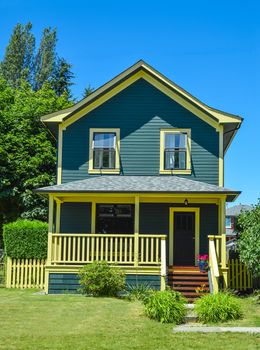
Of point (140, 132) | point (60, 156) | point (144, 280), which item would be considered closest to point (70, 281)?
point (144, 280)

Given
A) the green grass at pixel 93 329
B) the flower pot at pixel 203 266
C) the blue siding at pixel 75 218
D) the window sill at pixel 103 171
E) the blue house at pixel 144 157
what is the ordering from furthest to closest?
1. the window sill at pixel 103 171
2. the blue siding at pixel 75 218
3. the blue house at pixel 144 157
4. the flower pot at pixel 203 266
5. the green grass at pixel 93 329

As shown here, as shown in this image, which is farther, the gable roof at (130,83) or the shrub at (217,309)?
the gable roof at (130,83)

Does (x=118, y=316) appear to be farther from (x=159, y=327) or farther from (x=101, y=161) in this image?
(x=101, y=161)

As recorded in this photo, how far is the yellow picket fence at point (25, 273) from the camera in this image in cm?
1894

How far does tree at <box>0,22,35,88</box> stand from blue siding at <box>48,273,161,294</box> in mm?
32111

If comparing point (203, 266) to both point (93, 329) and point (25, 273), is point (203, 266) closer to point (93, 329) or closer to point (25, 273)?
point (25, 273)

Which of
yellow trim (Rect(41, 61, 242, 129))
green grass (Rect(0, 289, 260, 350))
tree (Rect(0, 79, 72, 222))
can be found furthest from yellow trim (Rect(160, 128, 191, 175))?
tree (Rect(0, 79, 72, 222))

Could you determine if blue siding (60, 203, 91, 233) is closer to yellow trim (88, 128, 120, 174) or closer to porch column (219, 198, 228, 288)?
yellow trim (88, 128, 120, 174)

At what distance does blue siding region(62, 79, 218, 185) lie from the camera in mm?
19328

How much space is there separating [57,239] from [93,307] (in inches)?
183

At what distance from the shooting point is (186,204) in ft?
61.8

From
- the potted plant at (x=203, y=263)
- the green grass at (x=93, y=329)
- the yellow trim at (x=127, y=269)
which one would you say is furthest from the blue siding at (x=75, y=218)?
the green grass at (x=93, y=329)

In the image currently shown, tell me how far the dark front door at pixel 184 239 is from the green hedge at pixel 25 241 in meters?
4.81

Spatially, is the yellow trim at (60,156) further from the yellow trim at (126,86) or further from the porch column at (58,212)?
the porch column at (58,212)
